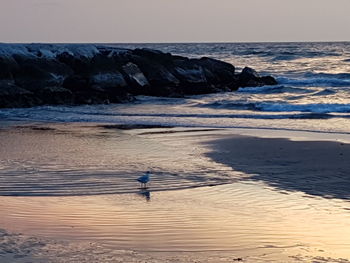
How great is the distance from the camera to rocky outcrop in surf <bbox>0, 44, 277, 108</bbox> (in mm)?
27719

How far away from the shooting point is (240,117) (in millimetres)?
22891

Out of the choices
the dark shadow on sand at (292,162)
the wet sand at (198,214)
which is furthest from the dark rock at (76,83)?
the wet sand at (198,214)

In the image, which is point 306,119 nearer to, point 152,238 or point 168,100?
point 168,100

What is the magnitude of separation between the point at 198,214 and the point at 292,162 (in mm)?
4973

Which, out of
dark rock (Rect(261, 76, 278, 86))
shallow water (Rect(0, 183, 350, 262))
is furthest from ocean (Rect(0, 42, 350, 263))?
dark rock (Rect(261, 76, 278, 86))

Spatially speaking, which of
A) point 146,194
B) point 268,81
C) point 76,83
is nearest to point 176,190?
point 146,194

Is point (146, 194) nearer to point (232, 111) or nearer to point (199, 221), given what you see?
point (199, 221)

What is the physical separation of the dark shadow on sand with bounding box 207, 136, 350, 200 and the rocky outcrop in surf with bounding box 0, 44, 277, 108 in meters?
12.6

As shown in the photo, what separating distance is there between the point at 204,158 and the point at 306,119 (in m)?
9.01

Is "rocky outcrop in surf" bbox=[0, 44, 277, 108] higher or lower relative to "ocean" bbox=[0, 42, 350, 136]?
higher

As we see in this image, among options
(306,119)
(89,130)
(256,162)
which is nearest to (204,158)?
(256,162)

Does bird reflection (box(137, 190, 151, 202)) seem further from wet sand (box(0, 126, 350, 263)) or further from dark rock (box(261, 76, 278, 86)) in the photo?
dark rock (box(261, 76, 278, 86))

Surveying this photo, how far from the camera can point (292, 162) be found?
12953 mm

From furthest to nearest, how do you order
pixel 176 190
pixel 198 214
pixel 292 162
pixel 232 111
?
pixel 232 111 → pixel 292 162 → pixel 176 190 → pixel 198 214
